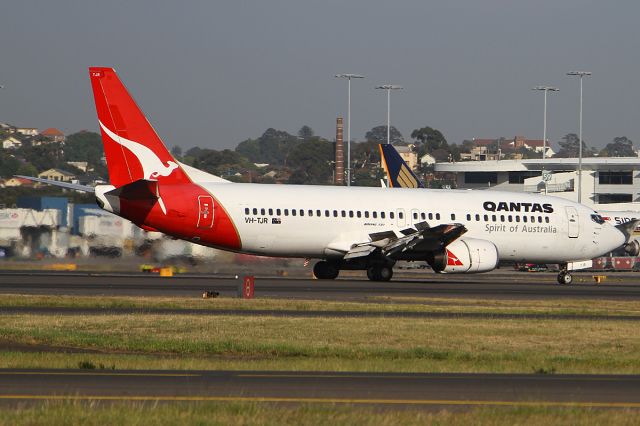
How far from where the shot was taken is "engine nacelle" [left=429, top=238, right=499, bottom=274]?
4491cm

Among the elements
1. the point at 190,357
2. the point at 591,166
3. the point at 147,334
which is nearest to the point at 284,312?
the point at 147,334

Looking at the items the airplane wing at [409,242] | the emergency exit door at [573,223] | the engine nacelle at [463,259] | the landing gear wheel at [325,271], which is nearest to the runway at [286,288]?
the landing gear wheel at [325,271]

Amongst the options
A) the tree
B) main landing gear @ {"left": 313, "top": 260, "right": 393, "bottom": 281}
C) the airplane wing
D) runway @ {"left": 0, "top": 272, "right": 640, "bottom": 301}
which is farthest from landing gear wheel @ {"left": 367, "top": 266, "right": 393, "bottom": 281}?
the tree

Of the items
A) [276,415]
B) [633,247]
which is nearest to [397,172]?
[633,247]

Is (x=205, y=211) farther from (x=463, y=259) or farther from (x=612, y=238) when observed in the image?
(x=612, y=238)

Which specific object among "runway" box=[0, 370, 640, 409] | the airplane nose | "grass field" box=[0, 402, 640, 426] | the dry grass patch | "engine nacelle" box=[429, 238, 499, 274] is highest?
the airplane nose

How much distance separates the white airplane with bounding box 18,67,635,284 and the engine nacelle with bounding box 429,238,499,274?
4 centimetres

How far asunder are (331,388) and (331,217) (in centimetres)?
2925

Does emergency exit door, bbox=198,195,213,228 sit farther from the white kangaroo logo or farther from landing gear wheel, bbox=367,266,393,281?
landing gear wheel, bbox=367,266,393,281

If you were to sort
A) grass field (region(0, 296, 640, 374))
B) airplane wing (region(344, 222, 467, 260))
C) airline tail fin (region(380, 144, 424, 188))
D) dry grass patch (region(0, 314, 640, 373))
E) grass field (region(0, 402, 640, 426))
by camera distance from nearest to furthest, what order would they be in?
grass field (region(0, 402, 640, 426)), grass field (region(0, 296, 640, 374)), dry grass patch (region(0, 314, 640, 373)), airplane wing (region(344, 222, 467, 260)), airline tail fin (region(380, 144, 424, 188))

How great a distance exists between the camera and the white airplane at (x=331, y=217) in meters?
42.1

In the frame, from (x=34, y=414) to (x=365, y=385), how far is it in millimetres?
5007

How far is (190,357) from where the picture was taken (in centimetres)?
2053

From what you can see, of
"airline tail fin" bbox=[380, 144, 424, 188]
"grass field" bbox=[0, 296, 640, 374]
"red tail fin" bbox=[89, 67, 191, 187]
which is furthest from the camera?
"airline tail fin" bbox=[380, 144, 424, 188]
